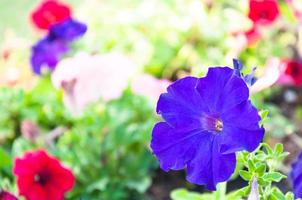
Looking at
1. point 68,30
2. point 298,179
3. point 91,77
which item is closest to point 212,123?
point 298,179

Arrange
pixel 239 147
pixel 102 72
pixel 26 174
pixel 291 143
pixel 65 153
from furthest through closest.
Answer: pixel 291 143 < pixel 102 72 < pixel 65 153 < pixel 26 174 < pixel 239 147

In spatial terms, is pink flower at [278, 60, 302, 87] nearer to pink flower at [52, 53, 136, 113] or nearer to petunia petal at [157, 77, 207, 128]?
pink flower at [52, 53, 136, 113]

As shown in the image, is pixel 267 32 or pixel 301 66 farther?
pixel 267 32

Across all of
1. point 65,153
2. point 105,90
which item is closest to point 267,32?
point 105,90

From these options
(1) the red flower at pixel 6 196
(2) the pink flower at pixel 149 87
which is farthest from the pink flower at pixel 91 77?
(1) the red flower at pixel 6 196

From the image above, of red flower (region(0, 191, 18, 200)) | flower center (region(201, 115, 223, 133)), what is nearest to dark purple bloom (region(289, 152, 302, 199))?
flower center (region(201, 115, 223, 133))

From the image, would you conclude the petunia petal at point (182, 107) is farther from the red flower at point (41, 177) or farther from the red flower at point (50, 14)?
the red flower at point (50, 14)

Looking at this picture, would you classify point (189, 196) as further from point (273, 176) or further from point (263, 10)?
point (263, 10)

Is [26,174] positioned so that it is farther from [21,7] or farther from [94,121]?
[21,7]
